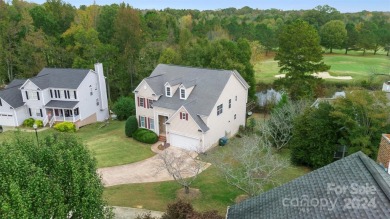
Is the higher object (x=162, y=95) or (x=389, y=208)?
(x=389, y=208)

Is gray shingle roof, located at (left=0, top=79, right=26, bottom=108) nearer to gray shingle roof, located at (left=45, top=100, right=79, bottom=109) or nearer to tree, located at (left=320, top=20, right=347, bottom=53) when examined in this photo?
gray shingle roof, located at (left=45, top=100, right=79, bottom=109)

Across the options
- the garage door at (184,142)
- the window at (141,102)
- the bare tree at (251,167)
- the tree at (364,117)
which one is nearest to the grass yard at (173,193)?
the bare tree at (251,167)

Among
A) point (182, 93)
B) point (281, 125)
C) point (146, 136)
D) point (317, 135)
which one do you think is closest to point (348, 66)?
point (281, 125)

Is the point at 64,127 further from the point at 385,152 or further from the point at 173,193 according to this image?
the point at 385,152

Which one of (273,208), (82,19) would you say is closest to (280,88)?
(273,208)

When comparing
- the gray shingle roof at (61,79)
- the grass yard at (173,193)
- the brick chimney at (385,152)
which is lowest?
the grass yard at (173,193)

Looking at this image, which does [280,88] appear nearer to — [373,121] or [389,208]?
[373,121]

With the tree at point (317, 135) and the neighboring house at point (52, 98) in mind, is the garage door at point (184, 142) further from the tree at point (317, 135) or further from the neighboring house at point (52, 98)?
the neighboring house at point (52, 98)

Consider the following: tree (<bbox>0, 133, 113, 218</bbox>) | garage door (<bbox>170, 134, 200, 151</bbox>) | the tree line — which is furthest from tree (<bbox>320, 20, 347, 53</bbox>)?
tree (<bbox>0, 133, 113, 218</bbox>)
